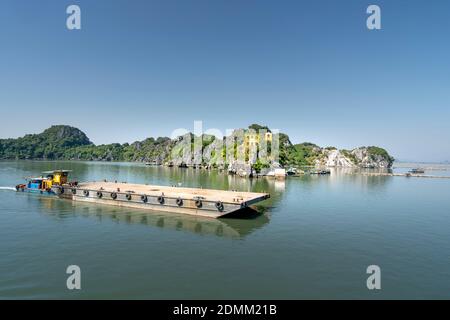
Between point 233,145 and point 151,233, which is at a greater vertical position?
point 233,145

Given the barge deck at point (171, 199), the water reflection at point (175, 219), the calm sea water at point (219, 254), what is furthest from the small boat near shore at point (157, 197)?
the calm sea water at point (219, 254)

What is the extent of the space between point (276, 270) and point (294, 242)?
7.85m

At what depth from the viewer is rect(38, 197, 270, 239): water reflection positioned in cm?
3222

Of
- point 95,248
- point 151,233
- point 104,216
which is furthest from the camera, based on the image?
point 104,216

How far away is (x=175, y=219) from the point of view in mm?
36438

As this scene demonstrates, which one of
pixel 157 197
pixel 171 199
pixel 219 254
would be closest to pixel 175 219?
pixel 171 199

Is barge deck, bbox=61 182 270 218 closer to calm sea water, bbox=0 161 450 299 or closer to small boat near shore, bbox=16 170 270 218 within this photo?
small boat near shore, bbox=16 170 270 218

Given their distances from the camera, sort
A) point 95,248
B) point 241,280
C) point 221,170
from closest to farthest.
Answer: point 241,280 < point 95,248 < point 221,170

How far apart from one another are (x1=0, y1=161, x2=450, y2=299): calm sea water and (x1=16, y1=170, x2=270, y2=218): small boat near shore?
168 cm

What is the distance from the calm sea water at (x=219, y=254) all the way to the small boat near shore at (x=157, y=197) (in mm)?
1676

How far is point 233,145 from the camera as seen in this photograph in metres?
161
